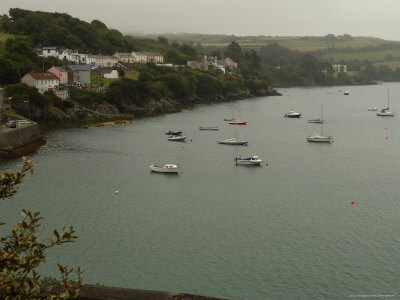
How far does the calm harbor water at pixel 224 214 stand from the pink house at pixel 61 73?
123 feet

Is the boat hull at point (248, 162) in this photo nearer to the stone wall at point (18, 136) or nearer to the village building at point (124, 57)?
the stone wall at point (18, 136)

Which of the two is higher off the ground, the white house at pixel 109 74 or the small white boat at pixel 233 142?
the white house at pixel 109 74

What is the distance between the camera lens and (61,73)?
12269 cm

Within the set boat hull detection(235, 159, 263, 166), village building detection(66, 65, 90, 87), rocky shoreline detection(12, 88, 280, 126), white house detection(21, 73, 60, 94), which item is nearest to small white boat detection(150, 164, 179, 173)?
boat hull detection(235, 159, 263, 166)

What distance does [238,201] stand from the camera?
4988 cm

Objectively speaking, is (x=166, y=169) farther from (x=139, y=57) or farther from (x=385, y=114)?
(x=139, y=57)

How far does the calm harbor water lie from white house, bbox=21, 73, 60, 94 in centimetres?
2691

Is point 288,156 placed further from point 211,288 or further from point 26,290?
point 26,290

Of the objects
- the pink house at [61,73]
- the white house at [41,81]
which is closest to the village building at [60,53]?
the pink house at [61,73]

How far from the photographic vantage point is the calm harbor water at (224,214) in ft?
104

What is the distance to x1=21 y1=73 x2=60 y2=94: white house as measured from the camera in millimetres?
110569

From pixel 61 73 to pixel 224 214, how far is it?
89606mm

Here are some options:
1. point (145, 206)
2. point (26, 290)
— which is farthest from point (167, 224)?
point (26, 290)

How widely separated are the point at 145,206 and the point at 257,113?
90.8 meters
